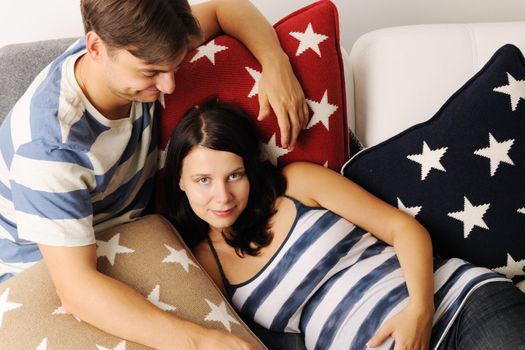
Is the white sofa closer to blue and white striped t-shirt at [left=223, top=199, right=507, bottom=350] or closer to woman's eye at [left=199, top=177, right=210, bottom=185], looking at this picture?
blue and white striped t-shirt at [left=223, top=199, right=507, bottom=350]

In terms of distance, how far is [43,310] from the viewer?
1.05m

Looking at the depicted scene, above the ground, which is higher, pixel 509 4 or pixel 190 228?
pixel 509 4

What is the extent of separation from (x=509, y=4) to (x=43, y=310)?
5.00 feet

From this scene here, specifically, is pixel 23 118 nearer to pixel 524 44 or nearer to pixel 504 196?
pixel 504 196

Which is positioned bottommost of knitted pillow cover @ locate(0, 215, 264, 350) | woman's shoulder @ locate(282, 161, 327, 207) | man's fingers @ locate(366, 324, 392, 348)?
man's fingers @ locate(366, 324, 392, 348)

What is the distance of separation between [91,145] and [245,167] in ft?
1.05

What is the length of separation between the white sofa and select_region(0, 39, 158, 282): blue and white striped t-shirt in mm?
529

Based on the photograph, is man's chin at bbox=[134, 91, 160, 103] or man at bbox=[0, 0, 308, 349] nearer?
man at bbox=[0, 0, 308, 349]

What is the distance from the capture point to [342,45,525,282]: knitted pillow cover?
121 centimetres

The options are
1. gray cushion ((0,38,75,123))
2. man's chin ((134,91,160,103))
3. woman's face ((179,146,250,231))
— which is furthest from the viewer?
gray cushion ((0,38,75,123))

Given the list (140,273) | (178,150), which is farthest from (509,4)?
(140,273)

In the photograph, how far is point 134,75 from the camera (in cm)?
101

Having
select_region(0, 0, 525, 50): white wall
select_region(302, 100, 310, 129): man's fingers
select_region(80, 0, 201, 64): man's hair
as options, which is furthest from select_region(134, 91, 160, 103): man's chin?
select_region(0, 0, 525, 50): white wall

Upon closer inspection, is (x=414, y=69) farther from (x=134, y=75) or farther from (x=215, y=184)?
(x=134, y=75)
